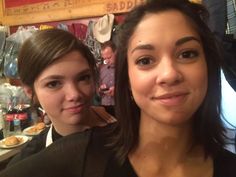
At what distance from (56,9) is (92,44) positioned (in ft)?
2.32

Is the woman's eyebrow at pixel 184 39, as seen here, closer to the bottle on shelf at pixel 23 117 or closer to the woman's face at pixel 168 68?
the woman's face at pixel 168 68

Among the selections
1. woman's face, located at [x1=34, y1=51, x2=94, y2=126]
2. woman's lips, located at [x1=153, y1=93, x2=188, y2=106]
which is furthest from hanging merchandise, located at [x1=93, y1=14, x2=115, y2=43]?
woman's lips, located at [x1=153, y1=93, x2=188, y2=106]

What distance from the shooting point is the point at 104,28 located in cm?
259

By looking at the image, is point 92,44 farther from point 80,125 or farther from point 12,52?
point 80,125

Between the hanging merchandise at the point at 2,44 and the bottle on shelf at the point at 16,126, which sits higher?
the hanging merchandise at the point at 2,44

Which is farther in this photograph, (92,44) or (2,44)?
(2,44)

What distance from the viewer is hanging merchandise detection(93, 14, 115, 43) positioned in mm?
2555

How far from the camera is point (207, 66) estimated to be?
0.79m

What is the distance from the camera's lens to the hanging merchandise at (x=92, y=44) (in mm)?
2597

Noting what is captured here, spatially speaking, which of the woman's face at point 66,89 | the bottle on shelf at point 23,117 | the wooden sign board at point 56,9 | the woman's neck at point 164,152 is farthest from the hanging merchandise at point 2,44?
the woman's neck at point 164,152

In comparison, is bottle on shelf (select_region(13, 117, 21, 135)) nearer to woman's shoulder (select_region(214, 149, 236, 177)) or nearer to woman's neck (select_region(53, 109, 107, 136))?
woman's neck (select_region(53, 109, 107, 136))

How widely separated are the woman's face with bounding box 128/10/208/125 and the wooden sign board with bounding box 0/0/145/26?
5.92 feet

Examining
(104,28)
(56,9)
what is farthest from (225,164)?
(56,9)

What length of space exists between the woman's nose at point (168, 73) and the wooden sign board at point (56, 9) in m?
1.86
